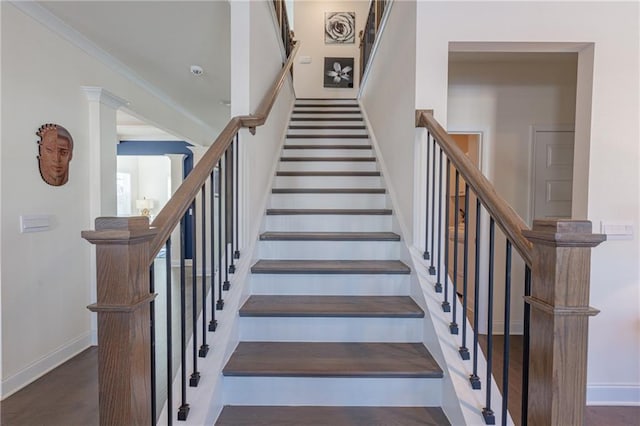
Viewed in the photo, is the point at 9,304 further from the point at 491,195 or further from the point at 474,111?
the point at 474,111

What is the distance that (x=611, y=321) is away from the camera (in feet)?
7.61

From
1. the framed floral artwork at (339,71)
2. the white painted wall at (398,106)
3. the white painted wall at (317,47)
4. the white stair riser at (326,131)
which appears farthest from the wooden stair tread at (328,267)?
the framed floral artwork at (339,71)

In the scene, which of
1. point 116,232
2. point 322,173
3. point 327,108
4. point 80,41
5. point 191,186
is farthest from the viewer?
point 327,108

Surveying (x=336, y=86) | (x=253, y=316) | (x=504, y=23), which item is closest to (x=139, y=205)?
(x=336, y=86)

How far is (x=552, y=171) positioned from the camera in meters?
3.34

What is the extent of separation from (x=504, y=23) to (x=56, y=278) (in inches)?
145

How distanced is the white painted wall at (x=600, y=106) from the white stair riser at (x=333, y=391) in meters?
1.45

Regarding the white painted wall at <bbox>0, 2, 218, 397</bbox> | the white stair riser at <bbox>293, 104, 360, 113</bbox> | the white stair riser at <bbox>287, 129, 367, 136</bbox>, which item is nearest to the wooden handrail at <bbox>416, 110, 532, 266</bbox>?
the white stair riser at <bbox>287, 129, 367, 136</bbox>

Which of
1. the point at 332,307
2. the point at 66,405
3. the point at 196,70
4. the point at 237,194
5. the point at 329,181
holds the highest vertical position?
the point at 196,70

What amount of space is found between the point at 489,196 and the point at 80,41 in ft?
11.3

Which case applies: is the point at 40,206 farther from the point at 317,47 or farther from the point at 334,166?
the point at 317,47

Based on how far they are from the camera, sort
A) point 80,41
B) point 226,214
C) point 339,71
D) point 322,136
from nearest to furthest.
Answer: point 226,214
point 80,41
point 322,136
point 339,71

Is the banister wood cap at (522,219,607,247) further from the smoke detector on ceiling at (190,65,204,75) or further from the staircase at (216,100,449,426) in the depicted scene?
the smoke detector on ceiling at (190,65,204,75)

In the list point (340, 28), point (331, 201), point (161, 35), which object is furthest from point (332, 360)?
point (340, 28)
